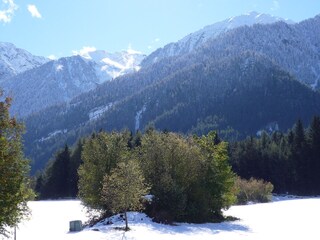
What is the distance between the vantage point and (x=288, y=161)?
115 m

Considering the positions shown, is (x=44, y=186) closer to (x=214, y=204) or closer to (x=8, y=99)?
(x=214, y=204)

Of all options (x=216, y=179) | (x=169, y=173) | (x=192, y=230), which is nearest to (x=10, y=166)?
(x=192, y=230)

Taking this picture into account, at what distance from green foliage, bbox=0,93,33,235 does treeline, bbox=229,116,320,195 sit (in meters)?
98.8

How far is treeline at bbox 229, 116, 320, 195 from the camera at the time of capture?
112 m

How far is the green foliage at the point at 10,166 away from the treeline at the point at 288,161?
324ft

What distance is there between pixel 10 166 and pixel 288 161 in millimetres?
101307

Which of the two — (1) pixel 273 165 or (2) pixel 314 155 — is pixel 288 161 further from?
(2) pixel 314 155

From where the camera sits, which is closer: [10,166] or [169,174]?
[10,166]

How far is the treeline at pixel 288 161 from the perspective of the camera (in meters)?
112

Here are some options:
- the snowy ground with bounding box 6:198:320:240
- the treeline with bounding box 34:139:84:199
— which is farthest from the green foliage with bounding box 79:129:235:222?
the treeline with bounding box 34:139:84:199

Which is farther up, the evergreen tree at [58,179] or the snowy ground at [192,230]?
the evergreen tree at [58,179]

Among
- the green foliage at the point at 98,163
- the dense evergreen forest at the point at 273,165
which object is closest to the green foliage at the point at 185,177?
the green foliage at the point at 98,163

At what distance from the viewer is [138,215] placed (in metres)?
48.0

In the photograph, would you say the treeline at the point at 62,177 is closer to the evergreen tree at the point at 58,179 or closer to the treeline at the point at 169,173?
the evergreen tree at the point at 58,179
